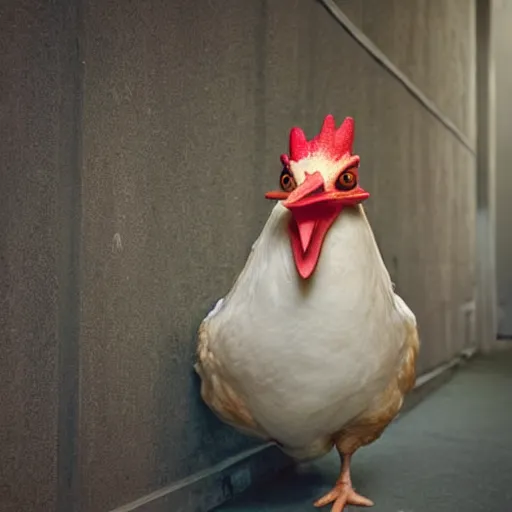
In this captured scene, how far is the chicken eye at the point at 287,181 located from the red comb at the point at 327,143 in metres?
0.03

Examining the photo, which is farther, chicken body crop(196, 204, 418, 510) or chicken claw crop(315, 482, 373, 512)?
chicken claw crop(315, 482, 373, 512)

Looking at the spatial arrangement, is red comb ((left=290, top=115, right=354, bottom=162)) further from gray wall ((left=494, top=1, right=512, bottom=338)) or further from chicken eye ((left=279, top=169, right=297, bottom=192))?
gray wall ((left=494, top=1, right=512, bottom=338))

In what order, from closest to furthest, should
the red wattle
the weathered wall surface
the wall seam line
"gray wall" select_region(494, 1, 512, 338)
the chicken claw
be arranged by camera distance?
the weathered wall surface, the red wattle, the chicken claw, the wall seam line, "gray wall" select_region(494, 1, 512, 338)

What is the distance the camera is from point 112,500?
1.33 metres

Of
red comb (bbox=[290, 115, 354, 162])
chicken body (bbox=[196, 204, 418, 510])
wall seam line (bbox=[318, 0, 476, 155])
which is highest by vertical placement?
wall seam line (bbox=[318, 0, 476, 155])

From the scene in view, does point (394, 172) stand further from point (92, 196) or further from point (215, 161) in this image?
point (92, 196)

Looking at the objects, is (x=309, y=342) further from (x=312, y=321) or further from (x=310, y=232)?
(x=310, y=232)

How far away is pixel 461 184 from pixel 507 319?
1.42 metres

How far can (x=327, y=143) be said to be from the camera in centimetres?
137

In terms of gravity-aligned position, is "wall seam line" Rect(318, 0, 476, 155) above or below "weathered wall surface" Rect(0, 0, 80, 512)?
above

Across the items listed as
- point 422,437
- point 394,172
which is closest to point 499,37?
point 394,172

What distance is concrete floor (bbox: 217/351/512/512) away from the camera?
A: 165 centimetres

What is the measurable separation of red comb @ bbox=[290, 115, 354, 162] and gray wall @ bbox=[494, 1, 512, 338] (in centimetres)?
402

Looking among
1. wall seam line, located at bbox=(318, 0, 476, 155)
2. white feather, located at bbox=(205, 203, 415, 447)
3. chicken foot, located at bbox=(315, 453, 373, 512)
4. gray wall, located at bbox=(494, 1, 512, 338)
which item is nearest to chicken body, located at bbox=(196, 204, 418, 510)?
white feather, located at bbox=(205, 203, 415, 447)
